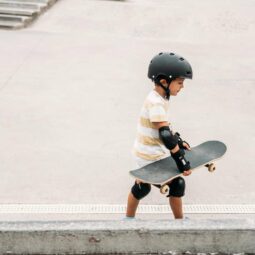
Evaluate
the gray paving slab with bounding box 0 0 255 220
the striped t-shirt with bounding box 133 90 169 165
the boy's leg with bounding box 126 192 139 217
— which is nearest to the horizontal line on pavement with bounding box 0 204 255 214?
the gray paving slab with bounding box 0 0 255 220

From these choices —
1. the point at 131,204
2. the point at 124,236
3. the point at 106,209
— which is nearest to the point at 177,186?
the point at 131,204

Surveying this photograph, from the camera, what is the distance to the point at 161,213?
430cm

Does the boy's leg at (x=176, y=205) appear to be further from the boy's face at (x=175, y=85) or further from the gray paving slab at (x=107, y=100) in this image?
the boy's face at (x=175, y=85)

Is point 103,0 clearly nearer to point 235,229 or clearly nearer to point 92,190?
point 92,190

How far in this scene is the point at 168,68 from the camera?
356 cm

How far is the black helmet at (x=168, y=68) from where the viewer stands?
3566 millimetres

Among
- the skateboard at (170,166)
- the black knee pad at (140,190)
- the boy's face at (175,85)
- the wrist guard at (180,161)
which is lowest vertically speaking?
the black knee pad at (140,190)

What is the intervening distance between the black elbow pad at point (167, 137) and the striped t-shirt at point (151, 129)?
0.28 feet

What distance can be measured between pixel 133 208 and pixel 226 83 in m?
5.19

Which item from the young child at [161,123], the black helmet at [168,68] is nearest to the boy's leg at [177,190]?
the young child at [161,123]

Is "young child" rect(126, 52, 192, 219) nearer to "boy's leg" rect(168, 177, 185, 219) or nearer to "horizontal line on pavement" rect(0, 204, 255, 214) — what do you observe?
"boy's leg" rect(168, 177, 185, 219)

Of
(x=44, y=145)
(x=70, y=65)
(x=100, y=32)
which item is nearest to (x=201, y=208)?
(x=44, y=145)

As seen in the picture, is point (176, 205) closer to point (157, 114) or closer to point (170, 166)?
point (170, 166)

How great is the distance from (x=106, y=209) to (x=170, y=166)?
1.03 meters
